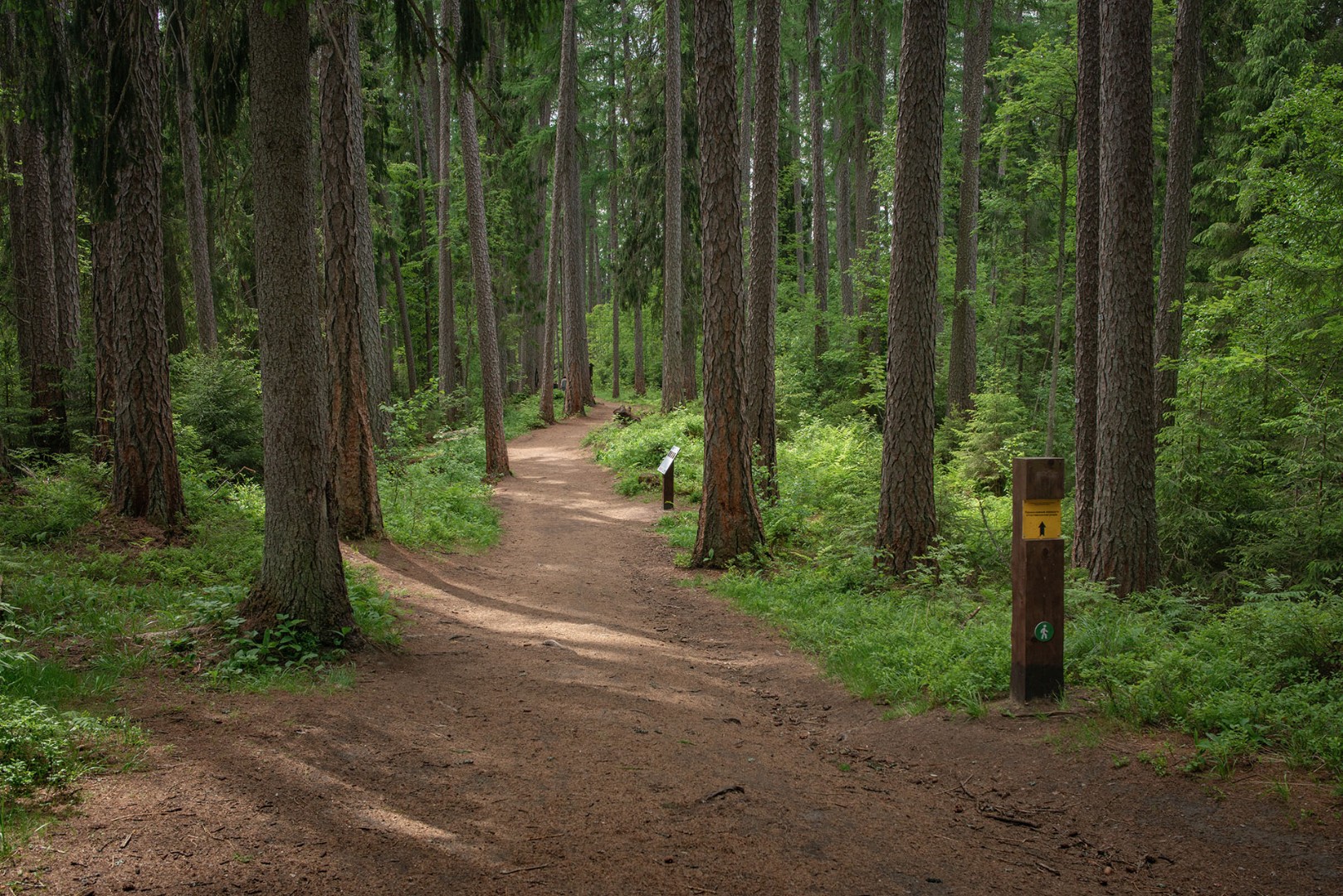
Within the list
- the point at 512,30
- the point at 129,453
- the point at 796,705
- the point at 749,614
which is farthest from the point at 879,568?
the point at 129,453

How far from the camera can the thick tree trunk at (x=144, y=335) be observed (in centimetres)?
804

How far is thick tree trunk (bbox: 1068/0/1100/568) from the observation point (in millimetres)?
10281

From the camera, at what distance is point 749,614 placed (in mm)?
8367

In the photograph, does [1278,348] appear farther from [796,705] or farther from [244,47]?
[244,47]

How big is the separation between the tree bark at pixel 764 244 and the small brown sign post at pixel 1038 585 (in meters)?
6.52

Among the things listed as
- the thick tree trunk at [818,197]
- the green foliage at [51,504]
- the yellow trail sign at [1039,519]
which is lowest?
the green foliage at [51,504]

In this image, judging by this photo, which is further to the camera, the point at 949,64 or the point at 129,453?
the point at 949,64

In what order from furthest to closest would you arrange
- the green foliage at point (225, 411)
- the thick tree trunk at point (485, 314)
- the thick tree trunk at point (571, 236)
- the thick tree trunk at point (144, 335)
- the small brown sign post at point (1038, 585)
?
1. the thick tree trunk at point (571, 236)
2. the thick tree trunk at point (485, 314)
3. the green foliage at point (225, 411)
4. the thick tree trunk at point (144, 335)
5. the small brown sign post at point (1038, 585)

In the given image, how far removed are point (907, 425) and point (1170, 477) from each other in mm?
3828

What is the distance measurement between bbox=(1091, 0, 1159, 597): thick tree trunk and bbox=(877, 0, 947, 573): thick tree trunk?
5.65ft

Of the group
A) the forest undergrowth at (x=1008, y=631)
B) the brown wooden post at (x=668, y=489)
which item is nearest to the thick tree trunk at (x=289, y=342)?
the forest undergrowth at (x=1008, y=631)

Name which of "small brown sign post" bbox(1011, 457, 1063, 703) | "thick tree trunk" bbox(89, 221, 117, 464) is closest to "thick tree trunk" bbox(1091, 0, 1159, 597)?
"small brown sign post" bbox(1011, 457, 1063, 703)

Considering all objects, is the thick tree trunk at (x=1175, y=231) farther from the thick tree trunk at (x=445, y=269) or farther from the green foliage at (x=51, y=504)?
the thick tree trunk at (x=445, y=269)

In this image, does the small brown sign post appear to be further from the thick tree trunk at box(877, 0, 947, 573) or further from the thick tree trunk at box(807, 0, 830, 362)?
the thick tree trunk at box(807, 0, 830, 362)
